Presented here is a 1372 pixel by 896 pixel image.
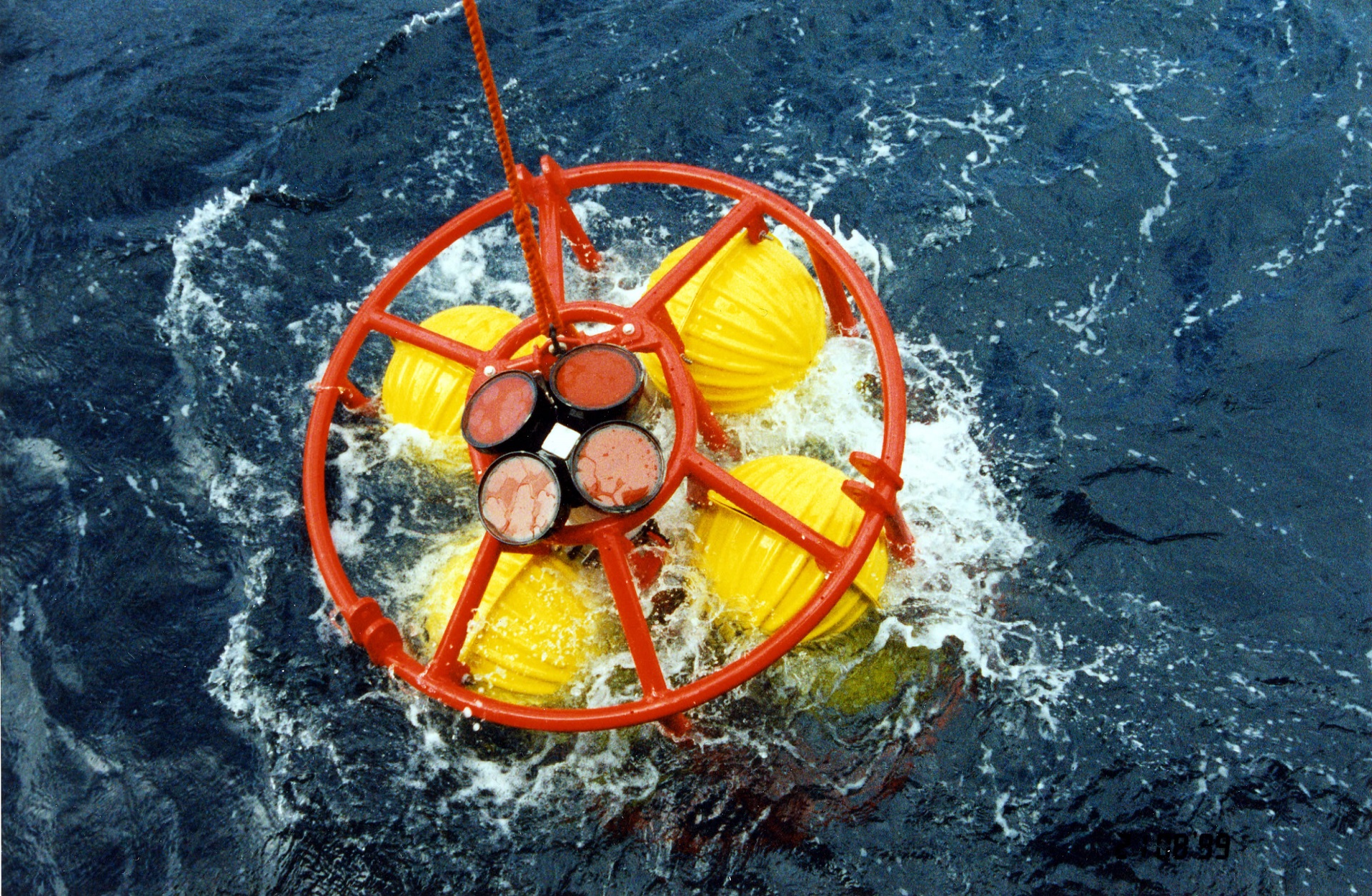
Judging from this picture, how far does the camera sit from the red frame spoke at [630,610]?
4191 millimetres

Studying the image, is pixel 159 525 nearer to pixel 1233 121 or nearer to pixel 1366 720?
pixel 1366 720

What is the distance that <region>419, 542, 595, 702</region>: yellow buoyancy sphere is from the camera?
4684mm

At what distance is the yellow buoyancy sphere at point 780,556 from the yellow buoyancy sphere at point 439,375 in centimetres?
162

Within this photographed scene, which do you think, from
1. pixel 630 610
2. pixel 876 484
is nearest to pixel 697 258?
pixel 876 484

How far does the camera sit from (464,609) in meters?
4.36

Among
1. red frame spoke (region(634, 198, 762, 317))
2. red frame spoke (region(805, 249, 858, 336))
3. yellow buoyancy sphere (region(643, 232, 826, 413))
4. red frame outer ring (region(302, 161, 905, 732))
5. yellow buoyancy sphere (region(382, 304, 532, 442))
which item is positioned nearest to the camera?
red frame outer ring (region(302, 161, 905, 732))

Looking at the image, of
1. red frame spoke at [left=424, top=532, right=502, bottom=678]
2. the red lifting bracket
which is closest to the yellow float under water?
red frame spoke at [left=424, top=532, right=502, bottom=678]

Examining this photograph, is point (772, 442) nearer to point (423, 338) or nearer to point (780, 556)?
point (780, 556)

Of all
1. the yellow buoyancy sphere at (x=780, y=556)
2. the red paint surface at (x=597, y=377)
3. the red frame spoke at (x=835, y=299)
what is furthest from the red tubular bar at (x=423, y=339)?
the red frame spoke at (x=835, y=299)

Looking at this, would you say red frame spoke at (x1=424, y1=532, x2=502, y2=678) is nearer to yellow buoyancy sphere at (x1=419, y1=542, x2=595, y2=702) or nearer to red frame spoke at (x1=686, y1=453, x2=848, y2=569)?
yellow buoyancy sphere at (x1=419, y1=542, x2=595, y2=702)

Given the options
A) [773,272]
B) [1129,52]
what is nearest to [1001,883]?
[773,272]

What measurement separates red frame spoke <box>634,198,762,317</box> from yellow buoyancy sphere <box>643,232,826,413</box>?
0.22 meters

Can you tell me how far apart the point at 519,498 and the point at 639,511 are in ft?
1.80

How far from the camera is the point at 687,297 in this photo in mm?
5594
